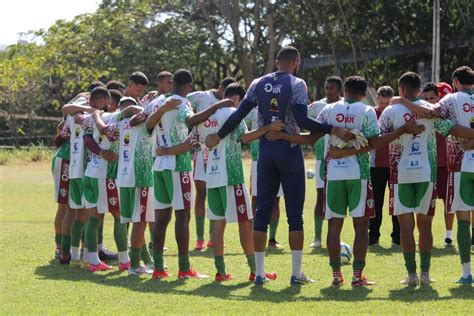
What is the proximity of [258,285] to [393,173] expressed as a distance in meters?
1.90

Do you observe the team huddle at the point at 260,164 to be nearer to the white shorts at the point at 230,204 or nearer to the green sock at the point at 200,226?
the white shorts at the point at 230,204

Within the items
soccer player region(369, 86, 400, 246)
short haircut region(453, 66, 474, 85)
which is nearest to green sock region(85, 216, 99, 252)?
soccer player region(369, 86, 400, 246)

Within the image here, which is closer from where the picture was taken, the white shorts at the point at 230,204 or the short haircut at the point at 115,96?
the white shorts at the point at 230,204

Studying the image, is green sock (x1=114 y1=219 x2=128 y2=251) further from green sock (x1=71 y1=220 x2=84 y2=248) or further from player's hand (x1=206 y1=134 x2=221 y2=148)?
player's hand (x1=206 y1=134 x2=221 y2=148)

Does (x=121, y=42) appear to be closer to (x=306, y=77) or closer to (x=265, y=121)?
(x=306, y=77)

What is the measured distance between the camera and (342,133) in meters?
10.7

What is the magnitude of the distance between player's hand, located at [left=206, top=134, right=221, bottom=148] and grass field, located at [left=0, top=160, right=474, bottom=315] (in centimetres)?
155

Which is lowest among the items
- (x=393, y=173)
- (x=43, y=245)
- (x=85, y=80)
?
(x=43, y=245)

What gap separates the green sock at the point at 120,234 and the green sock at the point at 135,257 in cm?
50

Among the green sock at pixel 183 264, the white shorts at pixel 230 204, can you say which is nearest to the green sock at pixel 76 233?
the green sock at pixel 183 264

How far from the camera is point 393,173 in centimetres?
1116

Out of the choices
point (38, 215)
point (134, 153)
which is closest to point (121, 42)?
point (38, 215)

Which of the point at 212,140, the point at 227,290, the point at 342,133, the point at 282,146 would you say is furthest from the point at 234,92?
the point at 227,290

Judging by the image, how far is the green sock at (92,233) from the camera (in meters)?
12.8
